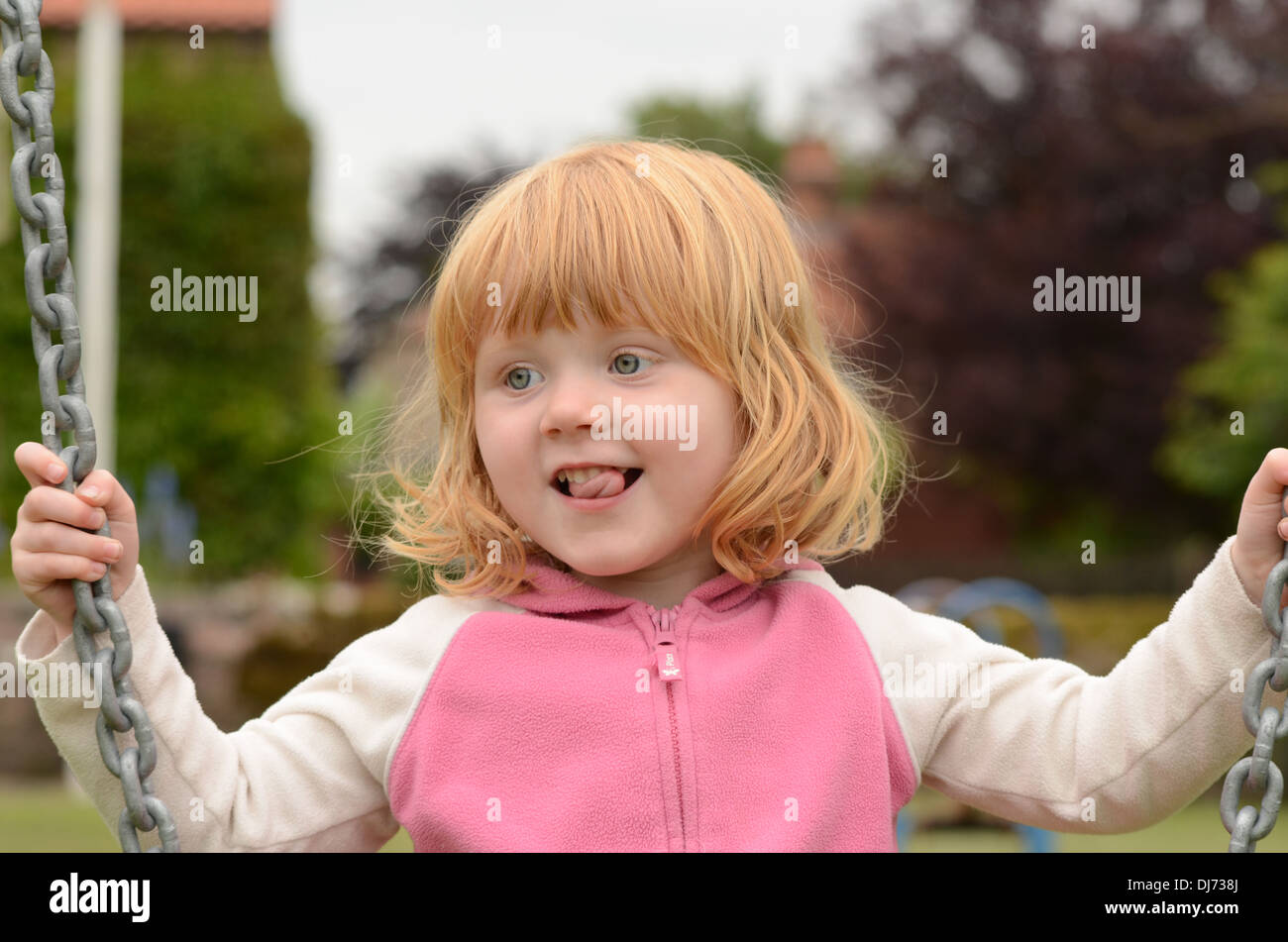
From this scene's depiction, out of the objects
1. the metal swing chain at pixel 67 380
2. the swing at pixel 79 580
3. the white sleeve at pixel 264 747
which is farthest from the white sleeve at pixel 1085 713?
the metal swing chain at pixel 67 380

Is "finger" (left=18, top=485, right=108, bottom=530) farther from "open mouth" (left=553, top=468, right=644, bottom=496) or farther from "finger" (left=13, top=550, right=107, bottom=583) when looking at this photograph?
"open mouth" (left=553, top=468, right=644, bottom=496)

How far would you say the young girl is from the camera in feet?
6.62

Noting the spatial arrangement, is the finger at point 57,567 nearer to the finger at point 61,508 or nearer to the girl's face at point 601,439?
the finger at point 61,508

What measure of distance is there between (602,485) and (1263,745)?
0.87 metres

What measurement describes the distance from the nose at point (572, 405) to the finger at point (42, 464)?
599mm

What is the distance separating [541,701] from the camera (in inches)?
83.0

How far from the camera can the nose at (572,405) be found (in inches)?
81.8

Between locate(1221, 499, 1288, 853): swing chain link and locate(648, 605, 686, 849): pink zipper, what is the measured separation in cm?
65

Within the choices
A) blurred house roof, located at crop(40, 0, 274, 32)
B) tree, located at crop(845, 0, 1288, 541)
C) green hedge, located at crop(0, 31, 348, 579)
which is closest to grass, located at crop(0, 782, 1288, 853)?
green hedge, located at crop(0, 31, 348, 579)

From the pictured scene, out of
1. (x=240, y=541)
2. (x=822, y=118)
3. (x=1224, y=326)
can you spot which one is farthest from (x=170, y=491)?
(x=822, y=118)

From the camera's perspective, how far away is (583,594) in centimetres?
223

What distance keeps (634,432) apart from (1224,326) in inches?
638

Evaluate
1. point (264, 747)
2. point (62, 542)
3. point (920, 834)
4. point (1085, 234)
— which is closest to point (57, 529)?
point (62, 542)
